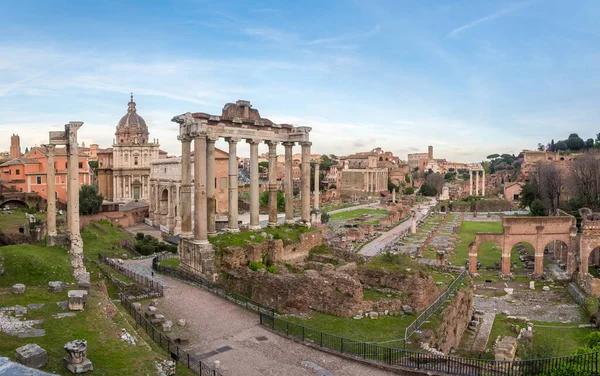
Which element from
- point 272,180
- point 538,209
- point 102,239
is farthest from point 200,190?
point 538,209

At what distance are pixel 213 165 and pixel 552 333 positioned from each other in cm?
1835

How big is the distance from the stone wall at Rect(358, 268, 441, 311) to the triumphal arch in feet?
24.3

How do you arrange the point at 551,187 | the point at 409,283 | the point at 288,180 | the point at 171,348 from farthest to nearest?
1. the point at 551,187
2. the point at 288,180
3. the point at 409,283
4. the point at 171,348

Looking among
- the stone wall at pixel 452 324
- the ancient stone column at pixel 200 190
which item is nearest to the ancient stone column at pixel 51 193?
the ancient stone column at pixel 200 190

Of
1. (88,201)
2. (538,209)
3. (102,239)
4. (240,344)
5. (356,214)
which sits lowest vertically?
(356,214)

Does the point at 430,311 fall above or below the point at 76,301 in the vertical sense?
below

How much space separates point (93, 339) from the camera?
1112 cm

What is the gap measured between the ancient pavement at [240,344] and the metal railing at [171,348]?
18.0 inches

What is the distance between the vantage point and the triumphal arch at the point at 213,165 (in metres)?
21.5

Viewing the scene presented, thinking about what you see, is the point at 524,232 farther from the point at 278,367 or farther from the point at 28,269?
the point at 28,269

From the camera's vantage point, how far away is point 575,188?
168 feet

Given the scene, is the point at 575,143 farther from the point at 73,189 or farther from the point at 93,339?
the point at 93,339

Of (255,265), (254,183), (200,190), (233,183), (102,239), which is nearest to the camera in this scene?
(255,265)

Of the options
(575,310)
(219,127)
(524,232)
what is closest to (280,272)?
(219,127)
